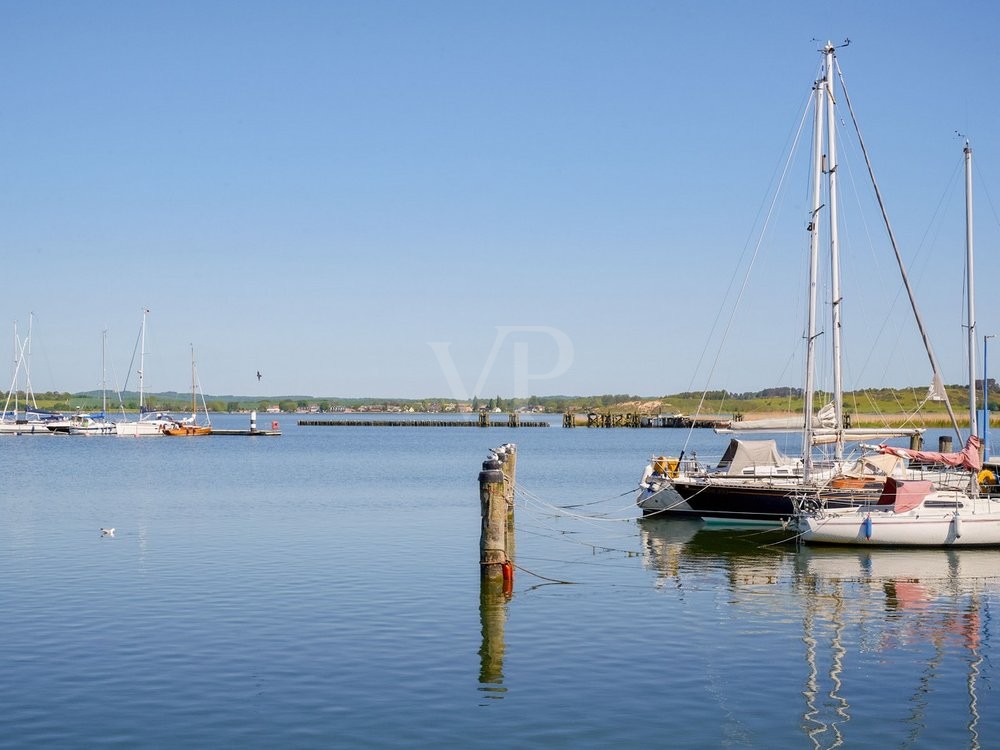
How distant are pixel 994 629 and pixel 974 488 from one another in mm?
14565

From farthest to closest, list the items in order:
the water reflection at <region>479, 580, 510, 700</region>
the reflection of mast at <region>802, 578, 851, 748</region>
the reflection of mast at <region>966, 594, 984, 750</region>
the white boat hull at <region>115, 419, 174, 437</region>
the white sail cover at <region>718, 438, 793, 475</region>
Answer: the white boat hull at <region>115, 419, 174, 437</region> < the white sail cover at <region>718, 438, 793, 475</region> < the water reflection at <region>479, 580, 510, 700</region> < the reflection of mast at <region>802, 578, 851, 748</region> < the reflection of mast at <region>966, 594, 984, 750</region>

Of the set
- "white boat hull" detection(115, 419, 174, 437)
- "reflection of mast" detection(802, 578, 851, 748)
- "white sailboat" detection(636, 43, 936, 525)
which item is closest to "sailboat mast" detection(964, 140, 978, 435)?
"white sailboat" detection(636, 43, 936, 525)

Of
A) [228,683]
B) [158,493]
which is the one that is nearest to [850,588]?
[228,683]

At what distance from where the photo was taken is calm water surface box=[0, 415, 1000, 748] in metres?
15.0

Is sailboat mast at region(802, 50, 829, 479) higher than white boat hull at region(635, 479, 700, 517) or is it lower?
higher

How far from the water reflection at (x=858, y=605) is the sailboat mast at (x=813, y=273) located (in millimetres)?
3640

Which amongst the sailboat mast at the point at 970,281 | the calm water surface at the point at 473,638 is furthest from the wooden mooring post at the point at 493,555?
the sailboat mast at the point at 970,281

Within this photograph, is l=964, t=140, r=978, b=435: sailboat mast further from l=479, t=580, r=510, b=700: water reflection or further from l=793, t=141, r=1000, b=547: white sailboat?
l=479, t=580, r=510, b=700: water reflection

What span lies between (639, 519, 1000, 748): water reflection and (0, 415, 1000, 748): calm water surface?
0.08 m

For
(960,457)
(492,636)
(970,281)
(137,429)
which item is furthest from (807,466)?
(137,429)

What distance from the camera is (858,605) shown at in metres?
24.2

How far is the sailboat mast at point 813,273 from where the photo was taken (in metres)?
38.2

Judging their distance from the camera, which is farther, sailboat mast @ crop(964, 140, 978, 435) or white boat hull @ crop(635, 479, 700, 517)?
sailboat mast @ crop(964, 140, 978, 435)

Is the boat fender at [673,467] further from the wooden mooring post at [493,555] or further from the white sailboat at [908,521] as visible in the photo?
the wooden mooring post at [493,555]
